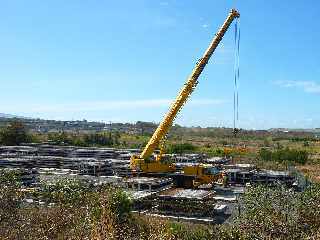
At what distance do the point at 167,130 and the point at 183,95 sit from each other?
9.50ft

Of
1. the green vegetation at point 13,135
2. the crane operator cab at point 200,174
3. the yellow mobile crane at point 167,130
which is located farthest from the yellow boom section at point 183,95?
the green vegetation at point 13,135

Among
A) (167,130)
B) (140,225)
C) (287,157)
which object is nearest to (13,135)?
(287,157)

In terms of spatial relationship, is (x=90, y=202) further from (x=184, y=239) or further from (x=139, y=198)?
(x=139, y=198)

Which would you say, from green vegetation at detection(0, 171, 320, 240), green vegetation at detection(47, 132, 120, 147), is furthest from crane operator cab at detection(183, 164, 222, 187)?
green vegetation at detection(47, 132, 120, 147)

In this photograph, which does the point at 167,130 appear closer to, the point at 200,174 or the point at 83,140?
the point at 200,174

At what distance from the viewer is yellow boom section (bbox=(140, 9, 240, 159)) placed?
38.2 m

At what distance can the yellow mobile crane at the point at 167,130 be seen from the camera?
38156 mm

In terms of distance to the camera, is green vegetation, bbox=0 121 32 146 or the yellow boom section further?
green vegetation, bbox=0 121 32 146

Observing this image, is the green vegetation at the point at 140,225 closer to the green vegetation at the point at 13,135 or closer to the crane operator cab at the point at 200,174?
the crane operator cab at the point at 200,174

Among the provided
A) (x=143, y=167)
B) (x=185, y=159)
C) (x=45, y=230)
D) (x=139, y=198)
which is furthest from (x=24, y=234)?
(x=185, y=159)

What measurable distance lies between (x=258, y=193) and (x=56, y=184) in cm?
1165

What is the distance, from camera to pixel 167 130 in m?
38.4

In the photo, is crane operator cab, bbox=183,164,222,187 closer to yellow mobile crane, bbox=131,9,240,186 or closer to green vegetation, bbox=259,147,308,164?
yellow mobile crane, bbox=131,9,240,186

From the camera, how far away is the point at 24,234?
17172 millimetres
